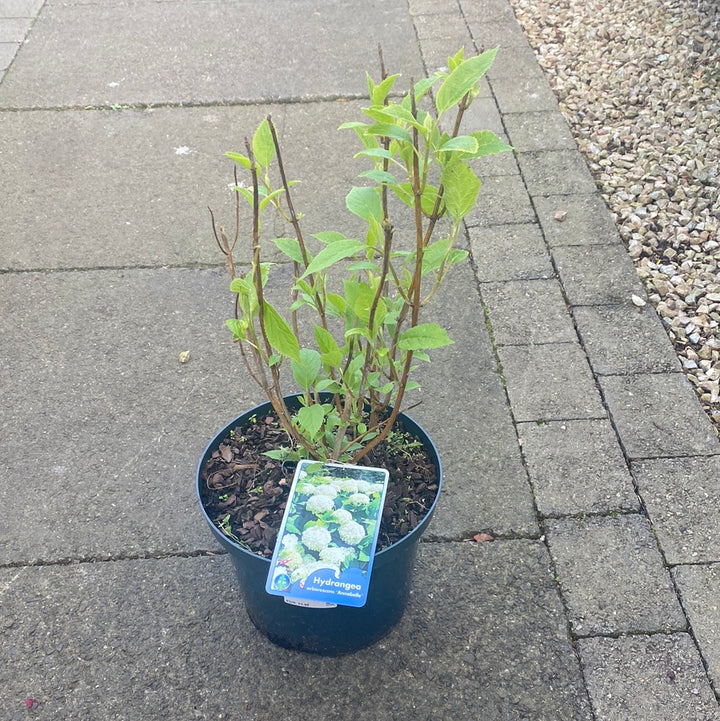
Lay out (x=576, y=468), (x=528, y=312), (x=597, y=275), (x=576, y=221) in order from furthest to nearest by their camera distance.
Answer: (x=576, y=221) < (x=597, y=275) < (x=528, y=312) < (x=576, y=468)

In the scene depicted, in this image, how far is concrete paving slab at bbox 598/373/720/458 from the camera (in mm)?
2443

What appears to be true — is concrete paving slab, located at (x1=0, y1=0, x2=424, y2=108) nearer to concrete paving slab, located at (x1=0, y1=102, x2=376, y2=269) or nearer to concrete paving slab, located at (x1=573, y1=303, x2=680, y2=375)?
concrete paving slab, located at (x1=0, y1=102, x2=376, y2=269)

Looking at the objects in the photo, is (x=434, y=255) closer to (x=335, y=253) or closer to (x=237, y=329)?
(x=335, y=253)

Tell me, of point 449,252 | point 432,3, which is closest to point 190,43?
point 432,3

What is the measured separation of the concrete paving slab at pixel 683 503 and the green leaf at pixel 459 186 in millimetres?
1406

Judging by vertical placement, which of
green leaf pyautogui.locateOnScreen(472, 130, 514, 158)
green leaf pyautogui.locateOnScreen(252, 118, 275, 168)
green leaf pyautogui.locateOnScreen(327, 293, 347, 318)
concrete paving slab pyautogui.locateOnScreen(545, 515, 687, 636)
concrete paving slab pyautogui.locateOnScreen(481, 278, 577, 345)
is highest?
green leaf pyautogui.locateOnScreen(252, 118, 275, 168)

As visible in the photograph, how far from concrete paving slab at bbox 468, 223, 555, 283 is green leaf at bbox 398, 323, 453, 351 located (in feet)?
5.47

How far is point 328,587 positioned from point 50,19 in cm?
530

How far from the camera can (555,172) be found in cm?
368

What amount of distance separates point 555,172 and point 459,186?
2586 millimetres

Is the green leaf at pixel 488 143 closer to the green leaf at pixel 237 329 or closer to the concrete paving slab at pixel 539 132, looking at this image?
the green leaf at pixel 237 329

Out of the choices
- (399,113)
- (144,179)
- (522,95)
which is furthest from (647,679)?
(522,95)

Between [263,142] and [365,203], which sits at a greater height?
[263,142]

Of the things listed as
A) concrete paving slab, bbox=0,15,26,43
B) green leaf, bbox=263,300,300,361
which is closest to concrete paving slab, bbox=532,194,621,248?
green leaf, bbox=263,300,300,361
